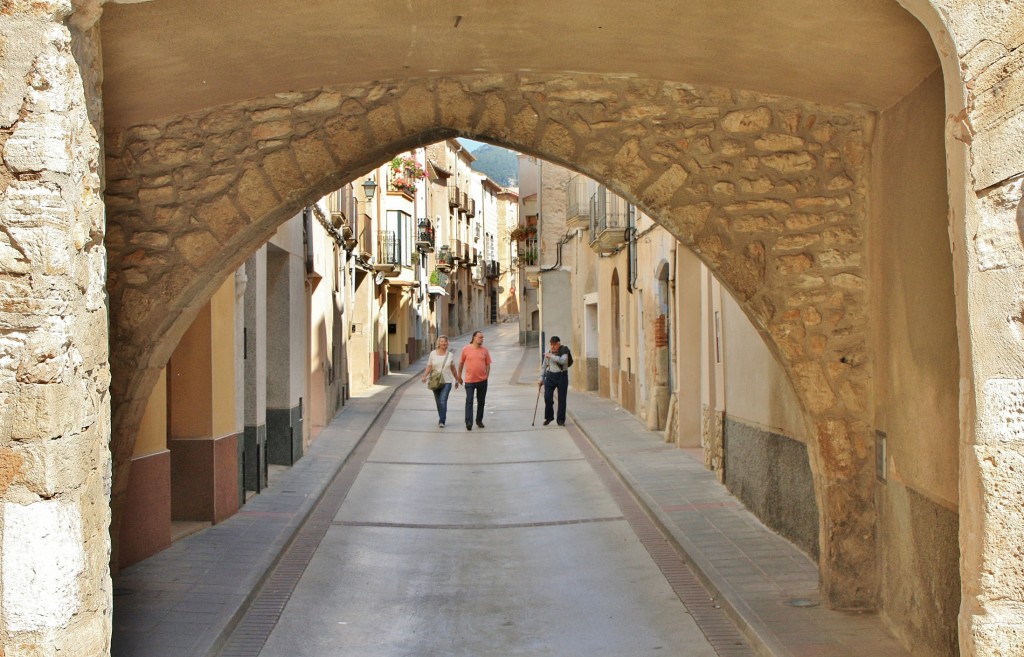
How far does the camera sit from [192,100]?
229 inches

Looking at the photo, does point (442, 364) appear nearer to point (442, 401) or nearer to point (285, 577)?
point (442, 401)

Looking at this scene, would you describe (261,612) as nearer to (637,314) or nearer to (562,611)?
(562,611)

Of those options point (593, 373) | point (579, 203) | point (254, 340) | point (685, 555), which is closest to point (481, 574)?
point (685, 555)

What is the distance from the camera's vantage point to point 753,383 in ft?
30.2

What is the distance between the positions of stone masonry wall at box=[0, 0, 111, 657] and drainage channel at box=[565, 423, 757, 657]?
12.1 ft

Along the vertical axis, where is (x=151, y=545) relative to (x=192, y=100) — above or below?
below

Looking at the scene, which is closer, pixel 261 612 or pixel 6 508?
pixel 6 508

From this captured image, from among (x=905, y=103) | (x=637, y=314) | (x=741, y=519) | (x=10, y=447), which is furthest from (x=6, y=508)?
(x=637, y=314)

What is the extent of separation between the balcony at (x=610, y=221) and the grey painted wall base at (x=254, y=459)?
8956 millimetres

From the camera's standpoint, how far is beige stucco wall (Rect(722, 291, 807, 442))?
8.09m

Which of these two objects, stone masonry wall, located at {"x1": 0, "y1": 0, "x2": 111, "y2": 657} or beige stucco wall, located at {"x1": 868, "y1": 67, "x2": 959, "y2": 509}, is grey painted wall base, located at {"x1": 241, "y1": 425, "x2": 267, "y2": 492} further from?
stone masonry wall, located at {"x1": 0, "y1": 0, "x2": 111, "y2": 657}

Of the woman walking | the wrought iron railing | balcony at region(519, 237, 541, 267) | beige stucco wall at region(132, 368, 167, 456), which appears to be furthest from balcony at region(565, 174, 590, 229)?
beige stucco wall at region(132, 368, 167, 456)

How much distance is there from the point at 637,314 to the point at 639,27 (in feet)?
40.7

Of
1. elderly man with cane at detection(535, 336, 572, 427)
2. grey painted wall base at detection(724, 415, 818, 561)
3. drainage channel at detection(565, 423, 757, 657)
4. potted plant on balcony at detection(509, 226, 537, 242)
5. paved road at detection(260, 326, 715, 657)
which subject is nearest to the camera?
drainage channel at detection(565, 423, 757, 657)
